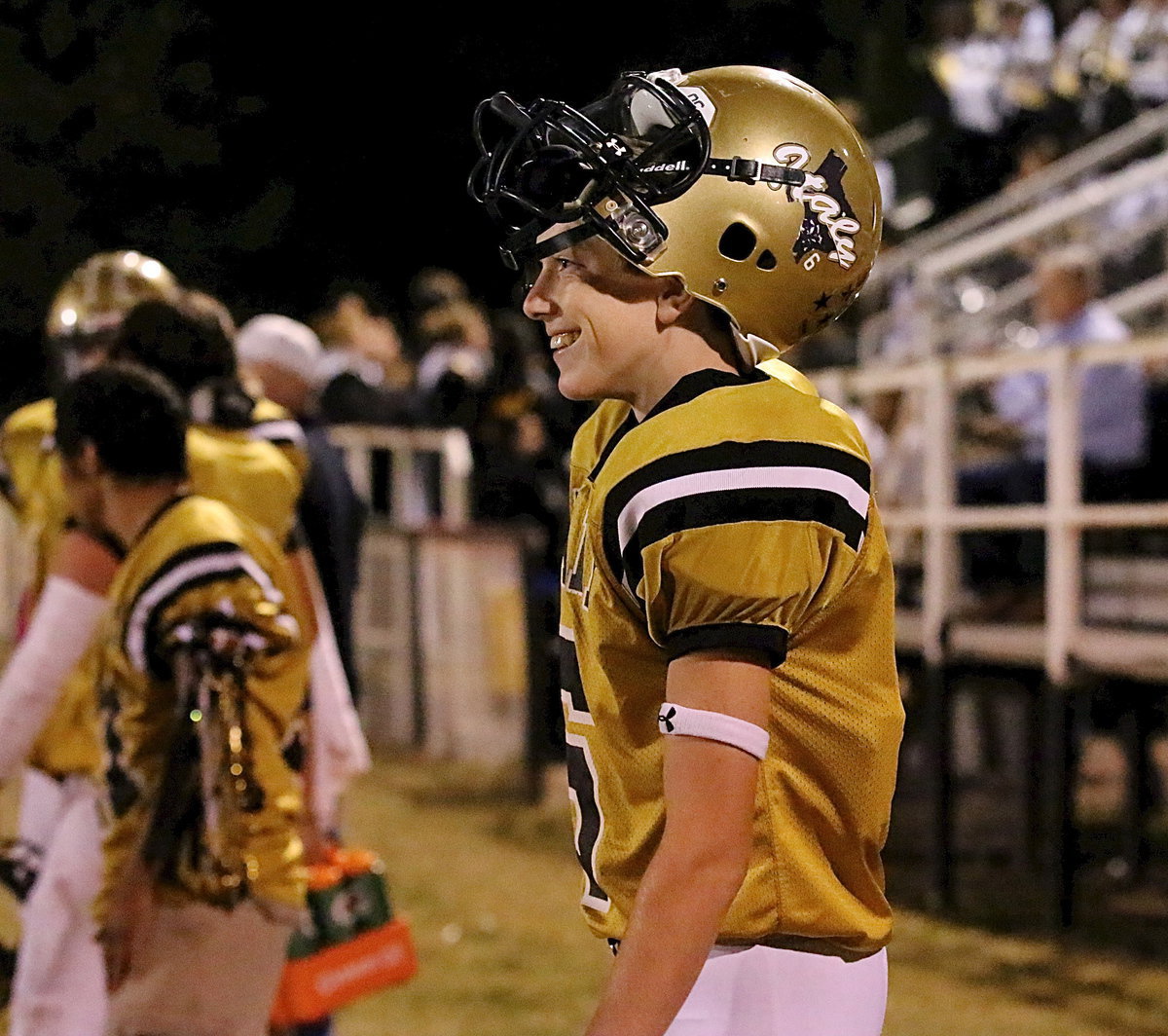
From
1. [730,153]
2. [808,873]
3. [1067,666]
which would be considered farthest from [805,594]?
[1067,666]

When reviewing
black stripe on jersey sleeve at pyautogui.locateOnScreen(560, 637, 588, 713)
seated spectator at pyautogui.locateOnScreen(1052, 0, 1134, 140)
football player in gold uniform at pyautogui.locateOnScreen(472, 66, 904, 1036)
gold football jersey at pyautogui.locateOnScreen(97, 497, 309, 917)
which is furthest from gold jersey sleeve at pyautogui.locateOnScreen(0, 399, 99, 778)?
seated spectator at pyautogui.locateOnScreen(1052, 0, 1134, 140)

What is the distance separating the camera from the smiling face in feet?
7.65

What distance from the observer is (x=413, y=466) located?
14.1 meters

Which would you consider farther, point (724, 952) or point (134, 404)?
point (134, 404)

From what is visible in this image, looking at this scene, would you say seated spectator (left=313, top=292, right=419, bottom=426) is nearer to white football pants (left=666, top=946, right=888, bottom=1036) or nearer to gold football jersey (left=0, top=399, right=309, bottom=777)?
gold football jersey (left=0, top=399, right=309, bottom=777)

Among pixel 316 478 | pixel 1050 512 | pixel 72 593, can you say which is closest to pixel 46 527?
pixel 72 593

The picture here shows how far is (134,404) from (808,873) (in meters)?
2.11

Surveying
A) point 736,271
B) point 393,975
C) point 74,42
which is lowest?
point 393,975

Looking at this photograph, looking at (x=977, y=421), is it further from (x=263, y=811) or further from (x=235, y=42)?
(x=235, y=42)

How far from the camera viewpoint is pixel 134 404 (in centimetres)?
398

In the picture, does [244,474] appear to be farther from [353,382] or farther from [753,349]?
[353,382]

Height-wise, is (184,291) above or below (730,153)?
above

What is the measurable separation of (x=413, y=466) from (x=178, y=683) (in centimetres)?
1038

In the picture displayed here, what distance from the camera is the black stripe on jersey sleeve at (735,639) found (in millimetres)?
2133
